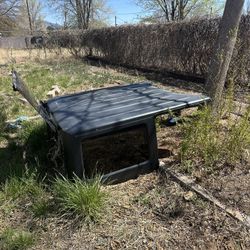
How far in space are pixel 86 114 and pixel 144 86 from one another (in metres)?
1.55

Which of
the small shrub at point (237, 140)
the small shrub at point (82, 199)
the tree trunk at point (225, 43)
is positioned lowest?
the small shrub at point (82, 199)

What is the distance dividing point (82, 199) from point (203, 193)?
3.49 feet

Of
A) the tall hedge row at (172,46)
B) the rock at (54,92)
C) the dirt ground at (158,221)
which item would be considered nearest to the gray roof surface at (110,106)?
the dirt ground at (158,221)

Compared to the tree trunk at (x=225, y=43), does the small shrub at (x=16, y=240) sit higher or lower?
lower

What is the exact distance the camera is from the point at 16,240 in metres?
2.33

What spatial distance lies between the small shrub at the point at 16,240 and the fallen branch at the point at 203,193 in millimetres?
1403

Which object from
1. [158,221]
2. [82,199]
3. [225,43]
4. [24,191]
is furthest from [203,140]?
[24,191]

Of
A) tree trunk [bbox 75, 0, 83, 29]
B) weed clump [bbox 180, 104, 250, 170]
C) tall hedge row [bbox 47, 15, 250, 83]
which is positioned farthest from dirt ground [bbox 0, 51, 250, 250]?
tree trunk [bbox 75, 0, 83, 29]

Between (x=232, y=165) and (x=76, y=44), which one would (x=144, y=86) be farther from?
(x=76, y=44)

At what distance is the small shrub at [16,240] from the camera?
7.55 ft

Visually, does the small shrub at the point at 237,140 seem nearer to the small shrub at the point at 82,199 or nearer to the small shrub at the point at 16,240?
the small shrub at the point at 82,199

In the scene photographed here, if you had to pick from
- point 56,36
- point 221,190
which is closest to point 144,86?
point 221,190

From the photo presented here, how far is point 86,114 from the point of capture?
303 cm

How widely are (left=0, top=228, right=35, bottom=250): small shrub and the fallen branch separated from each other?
1403mm
